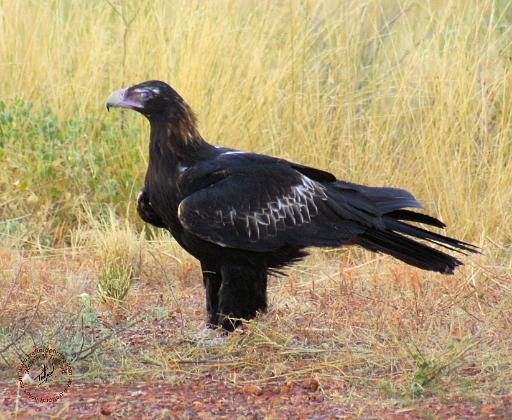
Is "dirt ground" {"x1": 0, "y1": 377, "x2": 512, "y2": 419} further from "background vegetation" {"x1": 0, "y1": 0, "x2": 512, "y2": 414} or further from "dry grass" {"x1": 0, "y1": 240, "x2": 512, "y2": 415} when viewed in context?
"background vegetation" {"x1": 0, "y1": 0, "x2": 512, "y2": 414}

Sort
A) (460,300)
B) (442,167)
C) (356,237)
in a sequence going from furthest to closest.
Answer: (442,167) → (460,300) → (356,237)

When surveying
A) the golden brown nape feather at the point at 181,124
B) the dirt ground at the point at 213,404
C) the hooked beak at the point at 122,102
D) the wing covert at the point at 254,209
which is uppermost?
the hooked beak at the point at 122,102

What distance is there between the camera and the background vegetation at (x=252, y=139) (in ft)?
18.1

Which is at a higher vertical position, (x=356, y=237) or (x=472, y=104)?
(x=472, y=104)

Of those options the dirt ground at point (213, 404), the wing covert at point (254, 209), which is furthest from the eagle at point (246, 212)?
the dirt ground at point (213, 404)

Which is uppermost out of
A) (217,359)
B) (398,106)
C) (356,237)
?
(398,106)

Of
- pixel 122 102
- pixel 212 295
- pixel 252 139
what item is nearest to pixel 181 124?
pixel 122 102

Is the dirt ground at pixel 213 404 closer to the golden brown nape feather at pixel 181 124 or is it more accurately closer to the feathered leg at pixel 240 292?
the feathered leg at pixel 240 292

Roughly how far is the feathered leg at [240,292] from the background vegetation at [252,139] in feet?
0.57

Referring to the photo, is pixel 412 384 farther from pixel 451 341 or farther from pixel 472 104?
pixel 472 104

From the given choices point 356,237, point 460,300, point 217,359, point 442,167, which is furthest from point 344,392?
point 442,167

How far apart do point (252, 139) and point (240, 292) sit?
2320 mm

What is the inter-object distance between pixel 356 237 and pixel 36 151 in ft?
8.68

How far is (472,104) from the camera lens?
6984 mm
